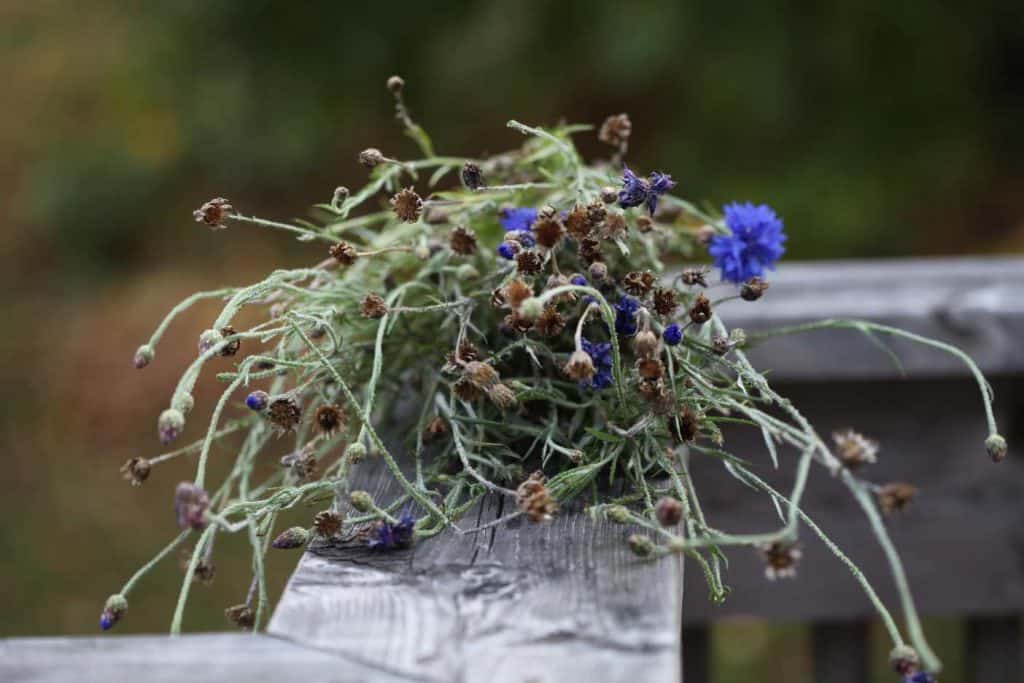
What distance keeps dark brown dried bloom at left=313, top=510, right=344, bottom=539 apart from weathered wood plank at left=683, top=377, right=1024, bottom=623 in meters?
0.96

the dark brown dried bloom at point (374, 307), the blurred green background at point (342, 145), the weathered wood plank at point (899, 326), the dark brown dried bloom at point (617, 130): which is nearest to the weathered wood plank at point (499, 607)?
the dark brown dried bloom at point (374, 307)

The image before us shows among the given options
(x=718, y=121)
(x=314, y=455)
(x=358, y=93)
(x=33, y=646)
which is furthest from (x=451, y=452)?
(x=358, y=93)

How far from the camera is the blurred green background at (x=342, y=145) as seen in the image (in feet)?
11.7

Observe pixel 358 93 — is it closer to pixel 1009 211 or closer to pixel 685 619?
pixel 1009 211

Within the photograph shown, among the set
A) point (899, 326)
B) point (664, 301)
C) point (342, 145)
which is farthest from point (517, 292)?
point (342, 145)

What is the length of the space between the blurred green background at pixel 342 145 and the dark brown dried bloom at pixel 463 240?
86.9 inches

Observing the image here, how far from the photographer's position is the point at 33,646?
27.5 inches

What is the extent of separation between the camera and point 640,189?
1.02 m

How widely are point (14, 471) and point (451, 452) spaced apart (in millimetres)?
3976

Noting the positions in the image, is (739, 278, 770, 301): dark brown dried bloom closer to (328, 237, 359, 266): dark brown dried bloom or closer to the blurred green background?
(328, 237, 359, 266): dark brown dried bloom

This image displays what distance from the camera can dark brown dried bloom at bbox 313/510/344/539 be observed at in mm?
872

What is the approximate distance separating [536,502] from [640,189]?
31 cm

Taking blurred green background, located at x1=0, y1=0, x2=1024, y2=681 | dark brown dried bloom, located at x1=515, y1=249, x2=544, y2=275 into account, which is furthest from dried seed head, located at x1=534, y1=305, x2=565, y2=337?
blurred green background, located at x1=0, y1=0, x2=1024, y2=681

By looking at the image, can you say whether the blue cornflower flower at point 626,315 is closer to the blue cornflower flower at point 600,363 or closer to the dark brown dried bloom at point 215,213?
the blue cornflower flower at point 600,363
